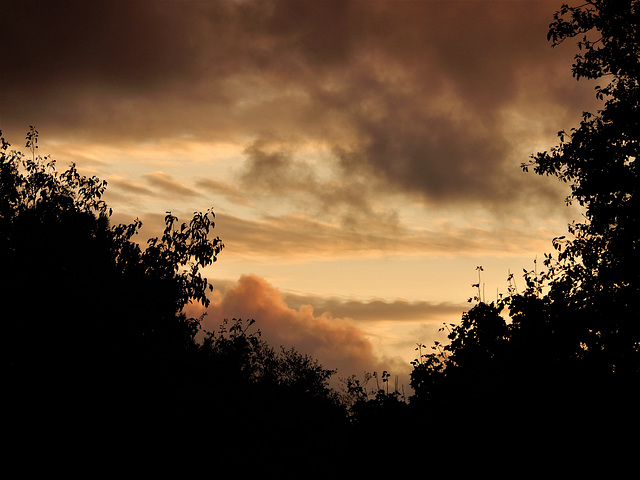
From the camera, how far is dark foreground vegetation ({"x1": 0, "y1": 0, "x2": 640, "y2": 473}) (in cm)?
1491

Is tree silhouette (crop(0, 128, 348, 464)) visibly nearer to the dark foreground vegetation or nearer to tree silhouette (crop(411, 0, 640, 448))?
the dark foreground vegetation

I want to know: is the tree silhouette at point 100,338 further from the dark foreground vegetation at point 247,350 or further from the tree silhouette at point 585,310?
the tree silhouette at point 585,310

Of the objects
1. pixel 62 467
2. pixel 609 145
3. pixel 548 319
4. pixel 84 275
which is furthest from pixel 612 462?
pixel 84 275

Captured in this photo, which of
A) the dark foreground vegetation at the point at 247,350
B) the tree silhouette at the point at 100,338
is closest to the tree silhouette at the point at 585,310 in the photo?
the dark foreground vegetation at the point at 247,350

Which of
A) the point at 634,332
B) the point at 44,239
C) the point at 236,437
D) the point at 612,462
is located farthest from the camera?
the point at 236,437

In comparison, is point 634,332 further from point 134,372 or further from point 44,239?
point 44,239

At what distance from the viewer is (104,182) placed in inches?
945

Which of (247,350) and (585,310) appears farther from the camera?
(247,350)

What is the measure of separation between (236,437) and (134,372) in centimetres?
787

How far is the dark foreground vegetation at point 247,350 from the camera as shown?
587 inches

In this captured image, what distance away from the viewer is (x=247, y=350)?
86.5 ft

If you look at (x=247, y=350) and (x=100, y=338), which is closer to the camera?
(x=100, y=338)

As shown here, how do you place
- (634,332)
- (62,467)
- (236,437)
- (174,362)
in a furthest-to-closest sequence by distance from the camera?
1. (236,437)
2. (634,332)
3. (174,362)
4. (62,467)

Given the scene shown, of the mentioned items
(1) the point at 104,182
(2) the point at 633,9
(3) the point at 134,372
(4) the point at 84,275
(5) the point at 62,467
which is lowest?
(5) the point at 62,467
